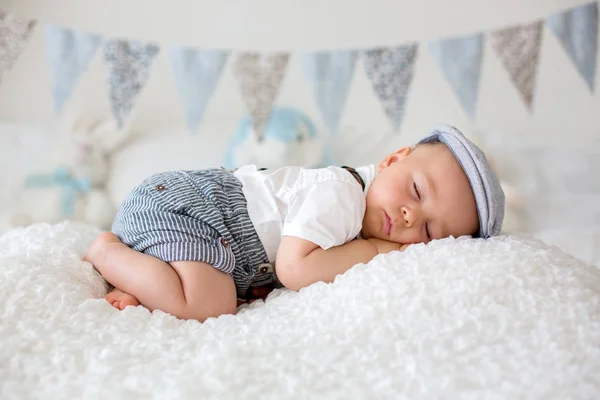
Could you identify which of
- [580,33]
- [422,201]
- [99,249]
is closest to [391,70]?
[580,33]

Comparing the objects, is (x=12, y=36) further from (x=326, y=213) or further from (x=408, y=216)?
(x=408, y=216)

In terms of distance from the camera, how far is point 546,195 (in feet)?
6.57

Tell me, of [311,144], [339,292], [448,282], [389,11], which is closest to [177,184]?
[339,292]

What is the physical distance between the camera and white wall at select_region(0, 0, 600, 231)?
203cm

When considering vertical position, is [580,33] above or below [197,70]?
above

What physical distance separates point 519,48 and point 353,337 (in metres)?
1.46

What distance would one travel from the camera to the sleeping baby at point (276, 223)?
39.9 inches

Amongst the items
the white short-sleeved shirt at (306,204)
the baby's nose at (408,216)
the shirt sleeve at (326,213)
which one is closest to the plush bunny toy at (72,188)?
the white short-sleeved shirt at (306,204)

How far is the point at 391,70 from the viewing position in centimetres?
197

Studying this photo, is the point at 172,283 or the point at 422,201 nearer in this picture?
the point at 172,283

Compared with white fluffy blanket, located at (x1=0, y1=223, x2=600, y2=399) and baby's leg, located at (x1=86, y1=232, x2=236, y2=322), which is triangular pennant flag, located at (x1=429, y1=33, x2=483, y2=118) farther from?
baby's leg, located at (x1=86, y1=232, x2=236, y2=322)

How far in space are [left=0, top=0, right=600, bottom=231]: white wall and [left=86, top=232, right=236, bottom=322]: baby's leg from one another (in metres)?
1.02

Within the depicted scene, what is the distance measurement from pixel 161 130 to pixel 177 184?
96cm

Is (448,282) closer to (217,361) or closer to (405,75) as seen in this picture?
(217,361)
